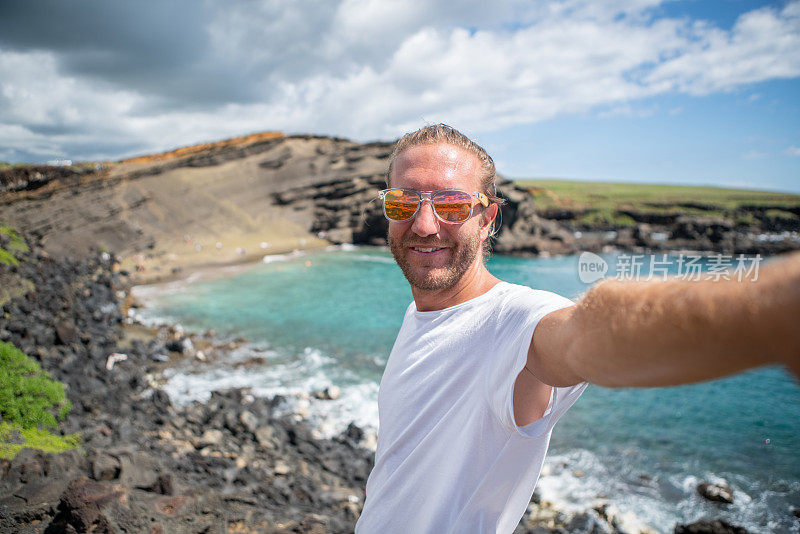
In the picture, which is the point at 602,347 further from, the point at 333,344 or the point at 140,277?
the point at 140,277

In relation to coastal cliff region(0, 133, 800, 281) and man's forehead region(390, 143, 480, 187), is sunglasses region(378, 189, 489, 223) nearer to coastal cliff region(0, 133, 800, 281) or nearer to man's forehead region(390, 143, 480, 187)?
man's forehead region(390, 143, 480, 187)

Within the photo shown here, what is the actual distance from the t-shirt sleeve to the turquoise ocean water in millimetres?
3286

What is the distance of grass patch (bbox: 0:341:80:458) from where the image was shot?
4.64 meters

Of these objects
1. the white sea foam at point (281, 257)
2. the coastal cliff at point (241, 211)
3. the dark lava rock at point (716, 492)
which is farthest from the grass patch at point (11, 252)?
the dark lava rock at point (716, 492)

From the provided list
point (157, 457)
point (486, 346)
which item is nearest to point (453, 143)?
point (486, 346)

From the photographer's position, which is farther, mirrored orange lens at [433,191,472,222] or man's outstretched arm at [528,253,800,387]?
mirrored orange lens at [433,191,472,222]

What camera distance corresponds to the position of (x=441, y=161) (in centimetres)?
192

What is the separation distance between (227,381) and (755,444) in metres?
13.5

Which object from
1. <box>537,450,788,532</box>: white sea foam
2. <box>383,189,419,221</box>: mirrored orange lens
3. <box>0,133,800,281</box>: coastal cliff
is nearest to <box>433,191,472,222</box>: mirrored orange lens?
<box>383,189,419,221</box>: mirrored orange lens

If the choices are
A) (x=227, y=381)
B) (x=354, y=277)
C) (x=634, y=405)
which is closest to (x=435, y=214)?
(x=227, y=381)

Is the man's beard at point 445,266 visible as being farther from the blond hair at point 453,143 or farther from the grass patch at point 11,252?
the grass patch at point 11,252

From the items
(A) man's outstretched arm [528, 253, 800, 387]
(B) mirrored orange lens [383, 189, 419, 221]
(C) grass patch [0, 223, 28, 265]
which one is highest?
(B) mirrored orange lens [383, 189, 419, 221]

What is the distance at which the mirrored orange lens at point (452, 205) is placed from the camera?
1.91 m

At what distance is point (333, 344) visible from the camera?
15.5 metres
